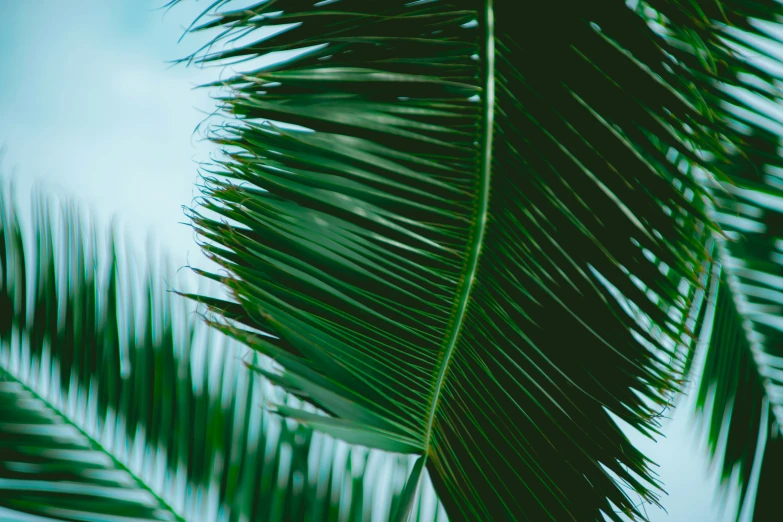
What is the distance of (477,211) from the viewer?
2.70 feet

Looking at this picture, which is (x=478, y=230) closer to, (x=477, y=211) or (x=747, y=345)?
(x=477, y=211)

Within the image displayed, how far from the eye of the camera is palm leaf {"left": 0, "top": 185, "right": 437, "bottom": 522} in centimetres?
85

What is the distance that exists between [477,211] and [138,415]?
55 cm

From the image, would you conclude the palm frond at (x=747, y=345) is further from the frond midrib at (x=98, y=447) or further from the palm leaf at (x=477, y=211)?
the frond midrib at (x=98, y=447)

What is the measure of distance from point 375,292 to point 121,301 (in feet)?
1.25

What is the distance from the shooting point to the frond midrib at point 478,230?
778 mm

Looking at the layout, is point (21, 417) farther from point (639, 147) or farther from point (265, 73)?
point (639, 147)

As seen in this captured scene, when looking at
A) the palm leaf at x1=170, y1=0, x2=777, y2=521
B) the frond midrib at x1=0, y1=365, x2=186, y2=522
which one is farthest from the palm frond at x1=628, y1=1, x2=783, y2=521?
the frond midrib at x1=0, y1=365, x2=186, y2=522

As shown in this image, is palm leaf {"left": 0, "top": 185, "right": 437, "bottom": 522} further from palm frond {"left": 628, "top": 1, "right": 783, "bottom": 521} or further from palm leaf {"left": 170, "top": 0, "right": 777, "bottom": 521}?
palm frond {"left": 628, "top": 1, "right": 783, "bottom": 521}

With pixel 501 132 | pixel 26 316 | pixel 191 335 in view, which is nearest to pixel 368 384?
pixel 191 335

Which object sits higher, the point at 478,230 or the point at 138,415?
the point at 478,230

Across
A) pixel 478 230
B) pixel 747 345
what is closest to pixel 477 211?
pixel 478 230

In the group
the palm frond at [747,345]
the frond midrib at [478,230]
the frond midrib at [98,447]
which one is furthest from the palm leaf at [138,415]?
the palm frond at [747,345]

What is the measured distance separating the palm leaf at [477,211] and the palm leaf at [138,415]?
99mm
